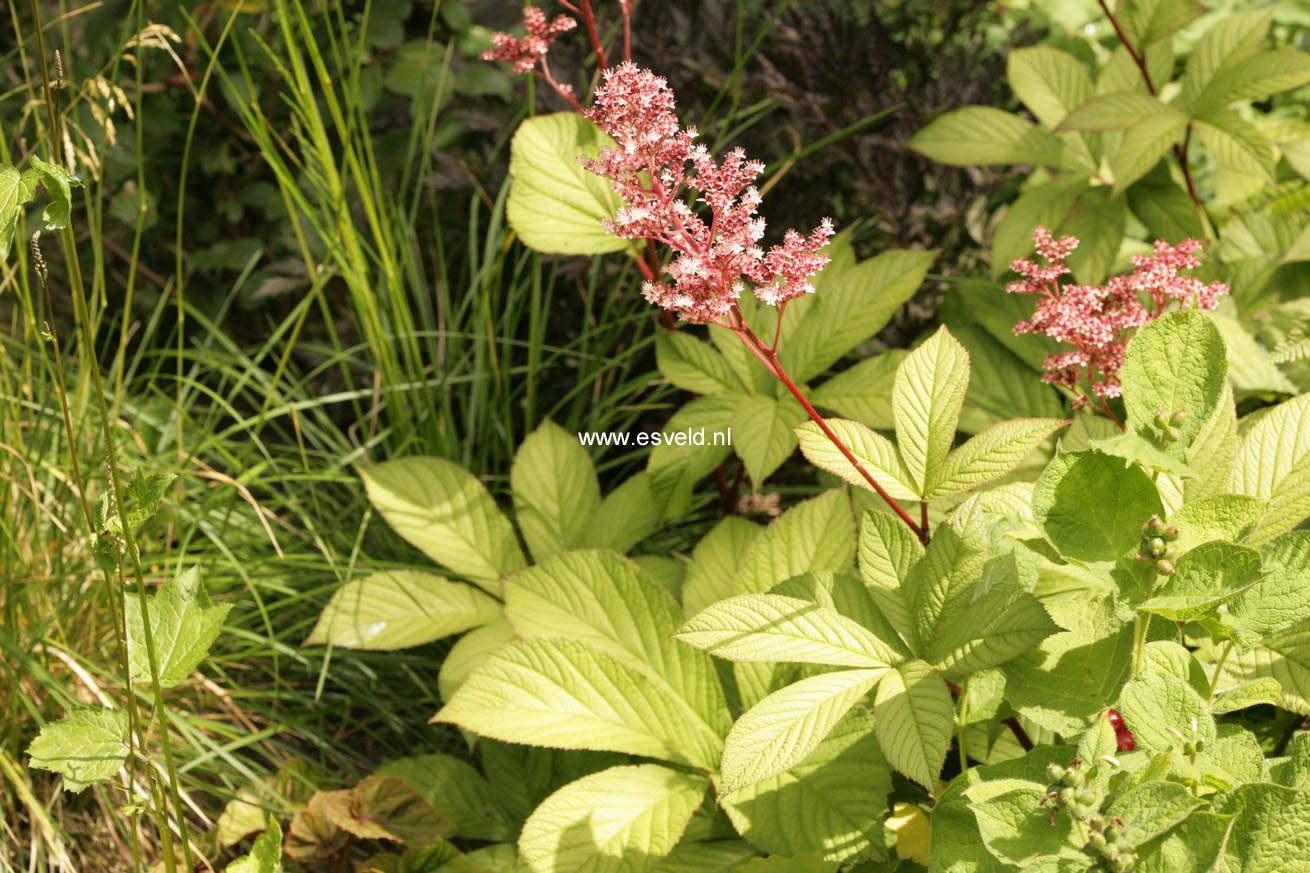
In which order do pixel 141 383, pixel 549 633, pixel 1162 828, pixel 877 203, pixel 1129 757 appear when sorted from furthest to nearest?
1. pixel 141 383
2. pixel 877 203
3. pixel 549 633
4. pixel 1129 757
5. pixel 1162 828

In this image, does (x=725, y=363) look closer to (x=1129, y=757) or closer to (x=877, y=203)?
(x=877, y=203)

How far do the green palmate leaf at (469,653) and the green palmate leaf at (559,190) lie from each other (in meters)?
0.53

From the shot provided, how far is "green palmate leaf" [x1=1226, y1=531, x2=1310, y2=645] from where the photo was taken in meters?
0.99

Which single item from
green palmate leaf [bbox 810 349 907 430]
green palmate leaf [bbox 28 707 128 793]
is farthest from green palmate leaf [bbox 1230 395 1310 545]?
green palmate leaf [bbox 28 707 128 793]

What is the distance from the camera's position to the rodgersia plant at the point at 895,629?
0.95 m

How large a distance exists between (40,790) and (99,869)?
0.48 feet

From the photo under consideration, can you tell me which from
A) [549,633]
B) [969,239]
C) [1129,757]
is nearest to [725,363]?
[549,633]

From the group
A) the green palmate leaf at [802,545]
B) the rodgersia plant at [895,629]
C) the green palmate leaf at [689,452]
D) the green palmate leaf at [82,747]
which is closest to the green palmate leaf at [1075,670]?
the rodgersia plant at [895,629]

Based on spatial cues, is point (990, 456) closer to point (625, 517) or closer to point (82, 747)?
point (625, 517)

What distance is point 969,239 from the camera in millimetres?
2146

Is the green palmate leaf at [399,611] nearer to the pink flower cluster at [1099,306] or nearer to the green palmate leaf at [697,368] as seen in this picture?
the green palmate leaf at [697,368]

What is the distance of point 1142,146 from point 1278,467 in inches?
28.1

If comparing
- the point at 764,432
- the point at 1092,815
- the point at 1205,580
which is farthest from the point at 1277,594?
the point at 764,432

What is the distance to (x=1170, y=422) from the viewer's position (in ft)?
3.38
